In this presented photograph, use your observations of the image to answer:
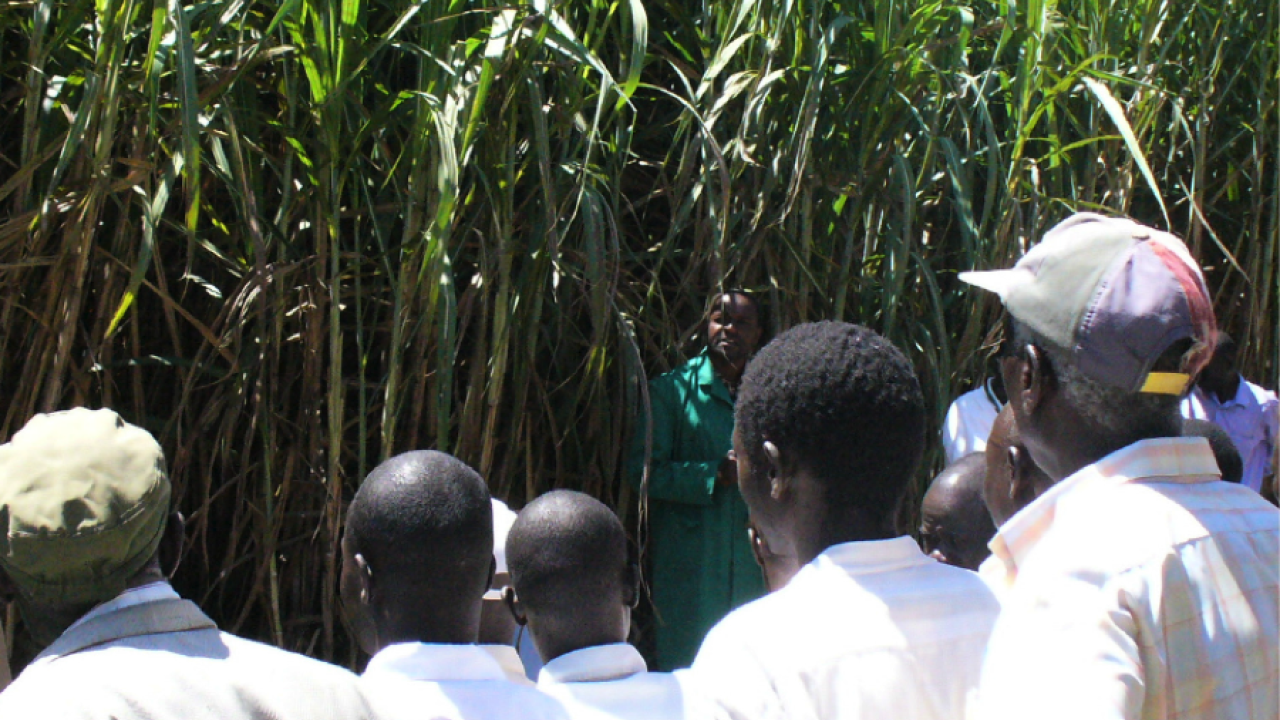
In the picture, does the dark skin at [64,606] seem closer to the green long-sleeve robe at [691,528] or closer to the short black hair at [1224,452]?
the green long-sleeve robe at [691,528]

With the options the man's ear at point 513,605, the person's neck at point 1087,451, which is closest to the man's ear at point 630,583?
the man's ear at point 513,605

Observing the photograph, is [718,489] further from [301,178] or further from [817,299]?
[301,178]

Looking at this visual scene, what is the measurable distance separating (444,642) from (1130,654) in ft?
3.00

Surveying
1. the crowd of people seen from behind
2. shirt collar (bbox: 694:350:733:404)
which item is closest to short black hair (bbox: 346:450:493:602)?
the crowd of people seen from behind

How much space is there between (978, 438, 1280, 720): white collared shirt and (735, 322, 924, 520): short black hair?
0.23 m

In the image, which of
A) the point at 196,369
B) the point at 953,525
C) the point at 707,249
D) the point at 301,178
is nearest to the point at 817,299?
the point at 707,249

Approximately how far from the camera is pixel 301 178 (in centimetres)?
258

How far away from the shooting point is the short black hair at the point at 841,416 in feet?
4.35

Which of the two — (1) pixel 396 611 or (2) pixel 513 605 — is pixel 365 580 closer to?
(1) pixel 396 611

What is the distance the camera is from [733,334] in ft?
10.1

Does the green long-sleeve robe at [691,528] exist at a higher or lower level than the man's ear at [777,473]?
lower

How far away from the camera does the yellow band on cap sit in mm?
1160

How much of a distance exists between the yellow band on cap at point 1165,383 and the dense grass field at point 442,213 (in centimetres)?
126

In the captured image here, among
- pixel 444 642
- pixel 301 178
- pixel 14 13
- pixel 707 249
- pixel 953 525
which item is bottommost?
pixel 953 525
